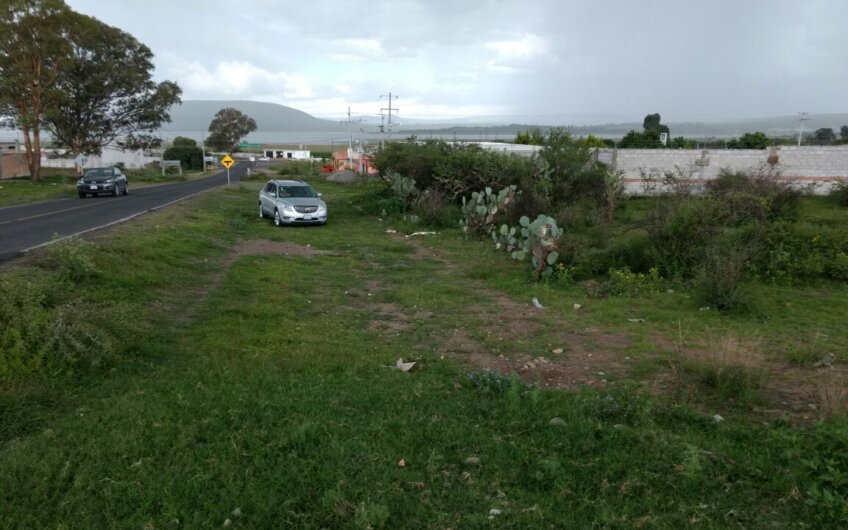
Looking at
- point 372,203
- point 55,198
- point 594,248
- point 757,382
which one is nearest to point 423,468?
point 757,382

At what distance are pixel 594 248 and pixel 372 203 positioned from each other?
51.2ft

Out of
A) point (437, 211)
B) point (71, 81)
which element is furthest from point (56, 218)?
point (71, 81)

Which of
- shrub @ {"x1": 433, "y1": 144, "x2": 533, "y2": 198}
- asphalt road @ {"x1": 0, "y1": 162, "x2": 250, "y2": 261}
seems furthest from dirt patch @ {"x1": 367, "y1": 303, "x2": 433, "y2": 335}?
shrub @ {"x1": 433, "y1": 144, "x2": 533, "y2": 198}

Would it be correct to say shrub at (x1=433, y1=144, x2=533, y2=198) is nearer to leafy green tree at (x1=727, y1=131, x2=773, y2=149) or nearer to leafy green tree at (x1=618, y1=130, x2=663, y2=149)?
leafy green tree at (x1=618, y1=130, x2=663, y2=149)

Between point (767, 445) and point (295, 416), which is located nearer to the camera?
point (767, 445)

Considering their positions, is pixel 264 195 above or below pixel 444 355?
above

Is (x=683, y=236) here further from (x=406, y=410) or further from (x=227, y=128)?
(x=227, y=128)

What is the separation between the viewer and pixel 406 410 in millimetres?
5367

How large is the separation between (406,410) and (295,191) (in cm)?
1844

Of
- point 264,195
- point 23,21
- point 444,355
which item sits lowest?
point 444,355

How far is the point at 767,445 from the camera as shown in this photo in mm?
4617

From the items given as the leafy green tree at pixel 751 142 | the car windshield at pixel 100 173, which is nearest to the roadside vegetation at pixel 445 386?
the car windshield at pixel 100 173

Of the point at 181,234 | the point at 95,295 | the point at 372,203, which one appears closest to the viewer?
the point at 95,295

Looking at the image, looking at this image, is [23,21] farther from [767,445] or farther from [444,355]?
[767,445]
